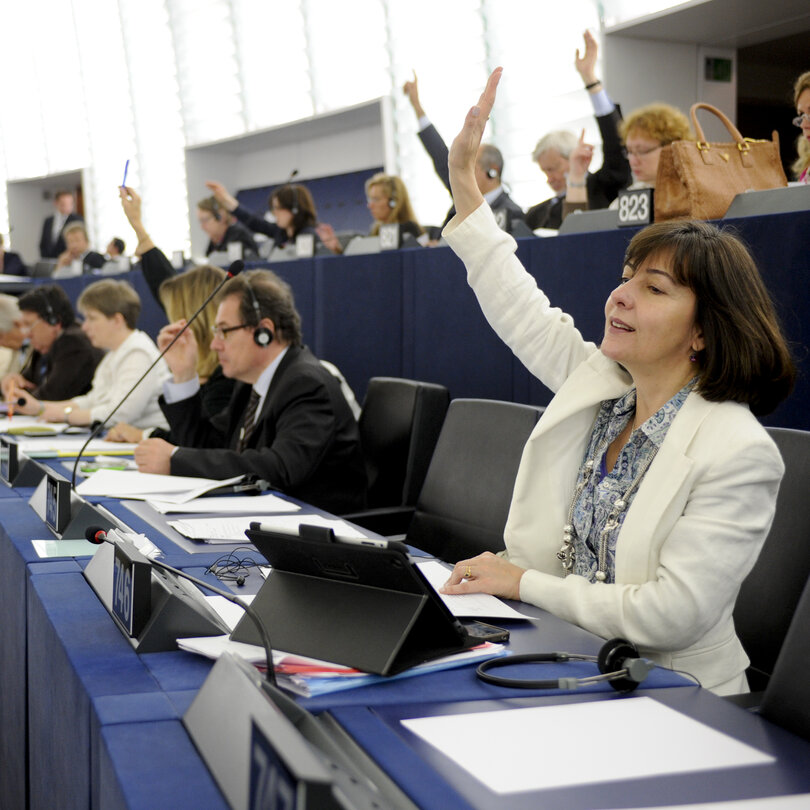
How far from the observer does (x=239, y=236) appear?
6.62 meters

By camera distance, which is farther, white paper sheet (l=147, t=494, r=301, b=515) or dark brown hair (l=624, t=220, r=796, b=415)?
white paper sheet (l=147, t=494, r=301, b=515)

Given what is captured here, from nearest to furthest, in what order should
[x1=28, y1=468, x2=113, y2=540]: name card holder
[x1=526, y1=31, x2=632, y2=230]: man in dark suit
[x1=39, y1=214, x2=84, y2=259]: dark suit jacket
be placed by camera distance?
[x1=28, y1=468, x2=113, y2=540]: name card holder
[x1=526, y1=31, x2=632, y2=230]: man in dark suit
[x1=39, y1=214, x2=84, y2=259]: dark suit jacket

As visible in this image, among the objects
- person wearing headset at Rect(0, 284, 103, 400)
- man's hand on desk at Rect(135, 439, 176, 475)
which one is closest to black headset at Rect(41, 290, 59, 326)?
person wearing headset at Rect(0, 284, 103, 400)

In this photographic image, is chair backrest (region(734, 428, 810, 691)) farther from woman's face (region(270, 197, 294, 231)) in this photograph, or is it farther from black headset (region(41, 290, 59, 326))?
woman's face (region(270, 197, 294, 231))

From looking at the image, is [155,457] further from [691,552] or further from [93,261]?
[93,261]

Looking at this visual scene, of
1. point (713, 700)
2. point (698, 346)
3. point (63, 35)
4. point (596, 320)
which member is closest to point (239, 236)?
point (596, 320)

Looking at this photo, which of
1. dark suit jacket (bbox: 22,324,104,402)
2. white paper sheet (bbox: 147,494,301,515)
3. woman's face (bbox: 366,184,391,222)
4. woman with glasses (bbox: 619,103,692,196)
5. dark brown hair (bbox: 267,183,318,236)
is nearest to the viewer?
white paper sheet (bbox: 147,494,301,515)

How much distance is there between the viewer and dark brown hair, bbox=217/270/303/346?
9.11 ft

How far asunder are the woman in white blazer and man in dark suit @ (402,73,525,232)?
234 centimetres

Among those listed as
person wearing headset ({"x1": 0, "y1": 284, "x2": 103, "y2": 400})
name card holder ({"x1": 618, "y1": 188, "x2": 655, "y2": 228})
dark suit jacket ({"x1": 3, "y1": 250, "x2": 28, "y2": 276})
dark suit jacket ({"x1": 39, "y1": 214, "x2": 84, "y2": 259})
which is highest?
dark suit jacket ({"x1": 39, "y1": 214, "x2": 84, "y2": 259})

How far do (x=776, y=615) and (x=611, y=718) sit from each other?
62 centimetres

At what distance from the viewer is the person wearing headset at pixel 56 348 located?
193 inches

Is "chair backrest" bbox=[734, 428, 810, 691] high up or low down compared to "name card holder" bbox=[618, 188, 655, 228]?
down

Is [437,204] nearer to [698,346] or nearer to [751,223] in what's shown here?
[751,223]
